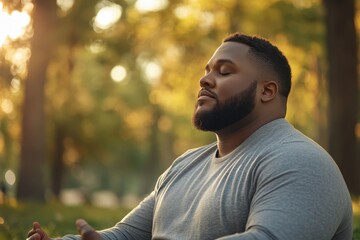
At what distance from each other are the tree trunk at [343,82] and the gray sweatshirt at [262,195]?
12064mm

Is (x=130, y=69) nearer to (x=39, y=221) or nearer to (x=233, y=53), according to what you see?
(x=39, y=221)

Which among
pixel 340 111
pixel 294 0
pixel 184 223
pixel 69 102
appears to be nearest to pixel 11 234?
pixel 184 223

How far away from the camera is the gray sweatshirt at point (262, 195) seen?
3.00 meters

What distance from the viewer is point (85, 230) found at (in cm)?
327

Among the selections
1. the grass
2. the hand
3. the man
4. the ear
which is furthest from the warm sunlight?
the ear

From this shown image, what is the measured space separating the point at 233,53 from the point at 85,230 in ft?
3.75

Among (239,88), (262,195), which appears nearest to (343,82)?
(239,88)

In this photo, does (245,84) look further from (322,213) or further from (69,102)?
(69,102)

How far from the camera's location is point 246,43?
367 cm

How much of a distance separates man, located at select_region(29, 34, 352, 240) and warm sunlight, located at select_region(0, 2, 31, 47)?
10.9 metres

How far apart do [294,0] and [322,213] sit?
68.8 feet

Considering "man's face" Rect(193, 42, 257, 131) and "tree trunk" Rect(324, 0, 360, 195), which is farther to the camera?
"tree trunk" Rect(324, 0, 360, 195)

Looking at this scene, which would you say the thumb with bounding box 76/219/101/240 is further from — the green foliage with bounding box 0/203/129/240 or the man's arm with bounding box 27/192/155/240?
the green foliage with bounding box 0/203/129/240

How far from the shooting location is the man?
3.03 metres
